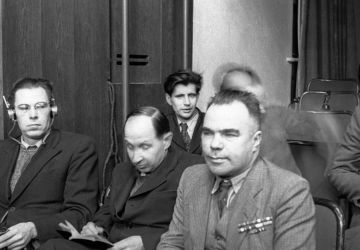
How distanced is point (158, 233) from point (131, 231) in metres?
0.12

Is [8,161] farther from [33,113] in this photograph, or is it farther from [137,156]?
[137,156]

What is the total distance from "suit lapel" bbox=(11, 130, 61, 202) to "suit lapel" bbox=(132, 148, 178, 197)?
577 mm

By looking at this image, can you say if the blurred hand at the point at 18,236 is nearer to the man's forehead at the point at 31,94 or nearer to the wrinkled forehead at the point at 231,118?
the man's forehead at the point at 31,94

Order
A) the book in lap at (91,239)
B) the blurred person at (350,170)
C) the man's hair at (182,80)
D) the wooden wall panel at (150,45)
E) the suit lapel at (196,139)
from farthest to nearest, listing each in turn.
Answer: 1. the wooden wall panel at (150,45)
2. the man's hair at (182,80)
3. the suit lapel at (196,139)
4. the blurred person at (350,170)
5. the book in lap at (91,239)

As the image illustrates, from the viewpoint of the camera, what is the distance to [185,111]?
3.88m

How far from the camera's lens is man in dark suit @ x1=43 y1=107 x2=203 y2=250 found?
2.58m

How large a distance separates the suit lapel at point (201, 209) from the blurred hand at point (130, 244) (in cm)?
48

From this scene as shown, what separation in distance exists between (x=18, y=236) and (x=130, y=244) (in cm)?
54

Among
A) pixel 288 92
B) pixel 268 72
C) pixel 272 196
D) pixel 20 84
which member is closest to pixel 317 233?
pixel 272 196

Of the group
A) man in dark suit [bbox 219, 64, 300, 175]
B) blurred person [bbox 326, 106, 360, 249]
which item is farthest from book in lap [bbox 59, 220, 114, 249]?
blurred person [bbox 326, 106, 360, 249]

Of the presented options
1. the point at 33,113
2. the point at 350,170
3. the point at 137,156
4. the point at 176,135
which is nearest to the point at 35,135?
the point at 33,113

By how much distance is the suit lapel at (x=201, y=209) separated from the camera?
2.04m

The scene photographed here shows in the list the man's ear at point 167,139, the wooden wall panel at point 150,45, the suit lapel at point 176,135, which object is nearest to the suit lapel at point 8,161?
the man's ear at point 167,139

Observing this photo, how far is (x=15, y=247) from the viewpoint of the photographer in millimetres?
2684
